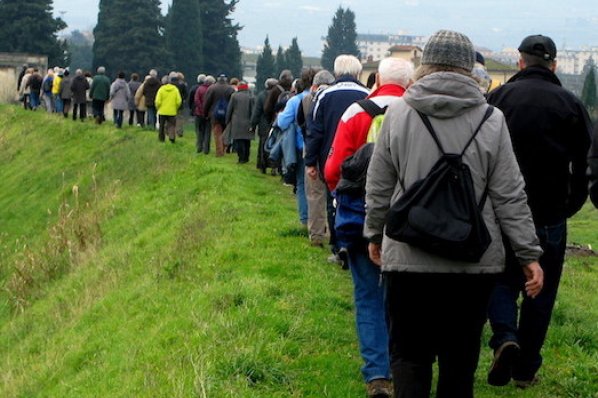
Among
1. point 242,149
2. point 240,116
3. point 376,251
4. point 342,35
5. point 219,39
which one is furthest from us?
point 342,35

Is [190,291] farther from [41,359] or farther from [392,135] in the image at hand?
[392,135]

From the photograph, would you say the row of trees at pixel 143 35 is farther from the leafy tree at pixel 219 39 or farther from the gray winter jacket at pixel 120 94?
the gray winter jacket at pixel 120 94

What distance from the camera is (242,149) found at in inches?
1021

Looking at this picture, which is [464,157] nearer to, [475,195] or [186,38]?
[475,195]

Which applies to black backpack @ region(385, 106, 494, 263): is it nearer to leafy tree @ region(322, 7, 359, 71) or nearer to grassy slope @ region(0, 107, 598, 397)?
grassy slope @ region(0, 107, 598, 397)

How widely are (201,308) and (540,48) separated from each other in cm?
439

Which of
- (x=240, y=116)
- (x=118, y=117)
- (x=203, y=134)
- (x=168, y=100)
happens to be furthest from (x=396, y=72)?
(x=118, y=117)

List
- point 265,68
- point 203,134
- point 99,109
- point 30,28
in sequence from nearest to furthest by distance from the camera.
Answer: point 203,134, point 99,109, point 30,28, point 265,68

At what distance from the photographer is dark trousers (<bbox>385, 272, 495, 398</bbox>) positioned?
19.0 feet

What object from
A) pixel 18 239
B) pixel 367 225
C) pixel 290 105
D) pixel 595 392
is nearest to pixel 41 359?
pixel 290 105

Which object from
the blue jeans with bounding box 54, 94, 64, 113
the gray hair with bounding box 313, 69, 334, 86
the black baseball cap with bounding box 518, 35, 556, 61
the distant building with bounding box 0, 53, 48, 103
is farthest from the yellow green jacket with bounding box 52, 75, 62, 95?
the black baseball cap with bounding box 518, 35, 556, 61

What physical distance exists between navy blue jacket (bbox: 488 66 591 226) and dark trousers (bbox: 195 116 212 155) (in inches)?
770

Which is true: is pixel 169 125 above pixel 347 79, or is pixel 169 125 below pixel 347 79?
below

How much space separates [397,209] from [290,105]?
9910 millimetres
